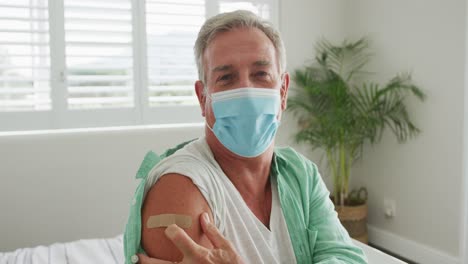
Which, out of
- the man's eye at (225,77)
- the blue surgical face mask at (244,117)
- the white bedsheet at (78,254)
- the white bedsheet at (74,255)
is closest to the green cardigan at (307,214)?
the blue surgical face mask at (244,117)

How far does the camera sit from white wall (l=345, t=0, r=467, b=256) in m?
2.94

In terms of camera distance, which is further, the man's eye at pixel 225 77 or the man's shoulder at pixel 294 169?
the man's shoulder at pixel 294 169

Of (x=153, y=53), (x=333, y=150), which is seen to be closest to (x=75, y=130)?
(x=153, y=53)

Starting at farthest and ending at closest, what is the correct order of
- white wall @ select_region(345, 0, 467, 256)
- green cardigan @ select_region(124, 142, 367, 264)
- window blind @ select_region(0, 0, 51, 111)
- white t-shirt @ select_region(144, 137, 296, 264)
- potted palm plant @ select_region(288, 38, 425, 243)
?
potted palm plant @ select_region(288, 38, 425, 243) < white wall @ select_region(345, 0, 467, 256) < window blind @ select_region(0, 0, 51, 111) < green cardigan @ select_region(124, 142, 367, 264) < white t-shirt @ select_region(144, 137, 296, 264)

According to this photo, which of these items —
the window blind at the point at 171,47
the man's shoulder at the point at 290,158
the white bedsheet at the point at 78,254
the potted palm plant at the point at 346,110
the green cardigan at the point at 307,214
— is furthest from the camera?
the potted palm plant at the point at 346,110

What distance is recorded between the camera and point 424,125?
317 centimetres

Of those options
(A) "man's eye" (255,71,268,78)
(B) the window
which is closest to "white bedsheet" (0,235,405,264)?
(A) "man's eye" (255,71,268,78)

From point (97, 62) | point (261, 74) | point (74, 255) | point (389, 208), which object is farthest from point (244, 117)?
point (389, 208)

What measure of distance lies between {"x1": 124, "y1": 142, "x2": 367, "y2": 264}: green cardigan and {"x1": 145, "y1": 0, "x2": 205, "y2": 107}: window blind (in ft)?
7.28

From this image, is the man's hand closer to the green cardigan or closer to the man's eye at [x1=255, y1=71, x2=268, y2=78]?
the green cardigan

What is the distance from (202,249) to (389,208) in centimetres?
301

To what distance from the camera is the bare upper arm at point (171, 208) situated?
849 mm

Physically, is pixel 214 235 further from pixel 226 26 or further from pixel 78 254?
pixel 78 254

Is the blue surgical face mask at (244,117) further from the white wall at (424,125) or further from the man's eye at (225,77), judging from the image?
the white wall at (424,125)
